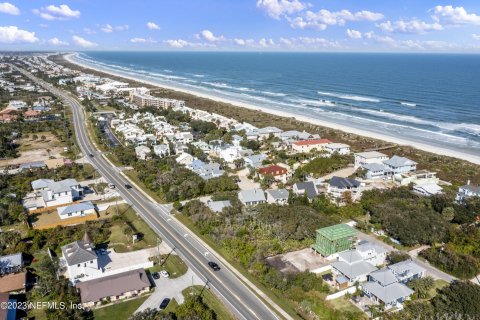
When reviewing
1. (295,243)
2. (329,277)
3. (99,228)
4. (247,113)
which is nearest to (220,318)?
(329,277)

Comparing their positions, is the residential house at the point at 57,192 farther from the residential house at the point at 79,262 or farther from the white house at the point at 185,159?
the white house at the point at 185,159

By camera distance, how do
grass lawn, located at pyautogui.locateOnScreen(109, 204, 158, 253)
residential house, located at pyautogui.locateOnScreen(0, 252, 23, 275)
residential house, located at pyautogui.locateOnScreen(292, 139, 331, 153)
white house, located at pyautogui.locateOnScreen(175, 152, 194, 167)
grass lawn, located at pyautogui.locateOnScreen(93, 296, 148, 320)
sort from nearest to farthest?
grass lawn, located at pyautogui.locateOnScreen(93, 296, 148, 320)
residential house, located at pyautogui.locateOnScreen(0, 252, 23, 275)
grass lawn, located at pyautogui.locateOnScreen(109, 204, 158, 253)
white house, located at pyautogui.locateOnScreen(175, 152, 194, 167)
residential house, located at pyautogui.locateOnScreen(292, 139, 331, 153)

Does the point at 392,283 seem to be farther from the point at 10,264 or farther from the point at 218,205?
the point at 10,264

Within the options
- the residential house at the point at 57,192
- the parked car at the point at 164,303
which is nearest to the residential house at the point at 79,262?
the parked car at the point at 164,303

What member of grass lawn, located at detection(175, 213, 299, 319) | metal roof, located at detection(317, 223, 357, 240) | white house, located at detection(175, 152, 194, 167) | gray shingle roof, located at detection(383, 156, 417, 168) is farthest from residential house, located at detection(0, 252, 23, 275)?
gray shingle roof, located at detection(383, 156, 417, 168)

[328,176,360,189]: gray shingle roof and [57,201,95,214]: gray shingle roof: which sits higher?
[328,176,360,189]: gray shingle roof

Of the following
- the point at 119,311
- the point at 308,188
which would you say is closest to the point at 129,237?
the point at 119,311

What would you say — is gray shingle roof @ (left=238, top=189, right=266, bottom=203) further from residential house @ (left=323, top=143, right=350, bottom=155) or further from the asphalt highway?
residential house @ (left=323, top=143, right=350, bottom=155)
